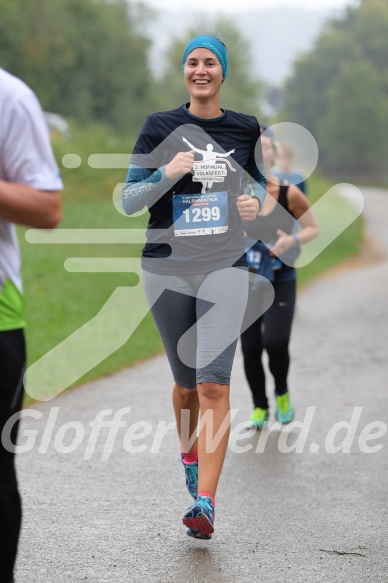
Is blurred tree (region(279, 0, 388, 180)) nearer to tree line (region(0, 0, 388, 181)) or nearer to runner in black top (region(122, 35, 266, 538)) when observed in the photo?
tree line (region(0, 0, 388, 181))

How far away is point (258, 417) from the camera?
7586 mm

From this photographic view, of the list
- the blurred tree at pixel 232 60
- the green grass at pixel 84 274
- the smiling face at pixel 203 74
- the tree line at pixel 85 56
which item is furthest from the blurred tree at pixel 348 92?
the smiling face at pixel 203 74

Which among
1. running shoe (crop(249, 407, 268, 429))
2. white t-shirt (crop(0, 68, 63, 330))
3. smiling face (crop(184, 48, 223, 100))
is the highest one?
white t-shirt (crop(0, 68, 63, 330))

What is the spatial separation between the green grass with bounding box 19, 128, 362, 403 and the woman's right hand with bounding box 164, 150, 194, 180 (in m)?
4.08

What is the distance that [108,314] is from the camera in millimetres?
14242

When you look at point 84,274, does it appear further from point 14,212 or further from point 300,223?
point 14,212

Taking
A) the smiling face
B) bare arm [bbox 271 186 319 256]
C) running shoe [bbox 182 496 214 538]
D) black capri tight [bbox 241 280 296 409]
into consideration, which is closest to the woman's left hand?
the smiling face

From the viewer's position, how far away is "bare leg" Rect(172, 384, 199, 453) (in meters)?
5.22

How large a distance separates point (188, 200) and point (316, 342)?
7.52 m

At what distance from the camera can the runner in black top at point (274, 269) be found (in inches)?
290

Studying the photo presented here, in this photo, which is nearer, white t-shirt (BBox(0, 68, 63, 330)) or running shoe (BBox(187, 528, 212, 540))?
white t-shirt (BBox(0, 68, 63, 330))

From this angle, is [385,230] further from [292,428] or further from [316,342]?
[292,428]

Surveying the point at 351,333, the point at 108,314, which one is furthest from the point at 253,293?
the point at 108,314

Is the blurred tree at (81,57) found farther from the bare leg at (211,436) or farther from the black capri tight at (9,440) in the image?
the black capri tight at (9,440)
